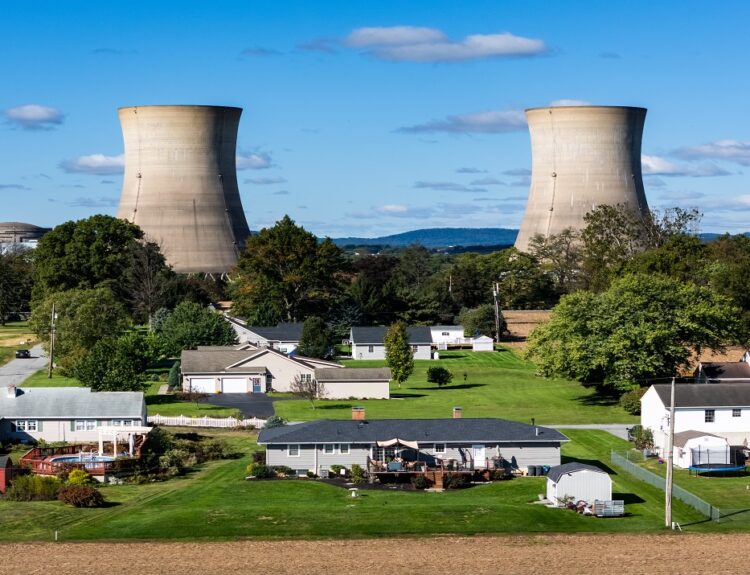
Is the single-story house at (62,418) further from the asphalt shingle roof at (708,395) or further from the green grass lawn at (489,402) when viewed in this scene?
the asphalt shingle roof at (708,395)

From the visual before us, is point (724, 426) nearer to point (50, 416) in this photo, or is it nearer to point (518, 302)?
point (50, 416)

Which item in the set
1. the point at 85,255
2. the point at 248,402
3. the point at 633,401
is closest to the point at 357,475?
the point at 633,401

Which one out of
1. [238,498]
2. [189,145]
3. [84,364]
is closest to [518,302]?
[189,145]

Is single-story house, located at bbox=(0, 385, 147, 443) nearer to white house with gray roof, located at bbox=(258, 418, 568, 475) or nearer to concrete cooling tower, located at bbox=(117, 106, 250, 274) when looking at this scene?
white house with gray roof, located at bbox=(258, 418, 568, 475)

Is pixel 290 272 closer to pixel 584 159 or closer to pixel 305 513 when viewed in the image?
pixel 584 159

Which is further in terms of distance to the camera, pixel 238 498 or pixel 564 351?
pixel 564 351
